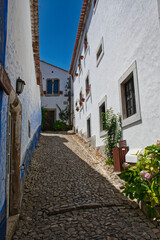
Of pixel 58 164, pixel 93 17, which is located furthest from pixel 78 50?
pixel 58 164

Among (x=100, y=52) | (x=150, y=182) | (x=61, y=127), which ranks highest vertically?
(x=100, y=52)

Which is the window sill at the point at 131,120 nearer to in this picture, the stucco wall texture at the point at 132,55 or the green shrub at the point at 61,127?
the stucco wall texture at the point at 132,55

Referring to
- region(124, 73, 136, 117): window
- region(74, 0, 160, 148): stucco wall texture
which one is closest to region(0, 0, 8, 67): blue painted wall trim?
region(74, 0, 160, 148): stucco wall texture

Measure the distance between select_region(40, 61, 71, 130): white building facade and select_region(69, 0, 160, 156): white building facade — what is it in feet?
31.6

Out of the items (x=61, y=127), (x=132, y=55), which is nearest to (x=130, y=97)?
(x=132, y=55)

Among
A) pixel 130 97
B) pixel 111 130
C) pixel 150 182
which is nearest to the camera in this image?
pixel 150 182

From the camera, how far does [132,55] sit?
15.5 ft

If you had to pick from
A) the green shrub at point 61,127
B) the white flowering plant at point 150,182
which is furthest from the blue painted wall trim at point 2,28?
the green shrub at point 61,127

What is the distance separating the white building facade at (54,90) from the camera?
18.4 m

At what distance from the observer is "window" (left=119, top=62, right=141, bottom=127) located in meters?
4.79

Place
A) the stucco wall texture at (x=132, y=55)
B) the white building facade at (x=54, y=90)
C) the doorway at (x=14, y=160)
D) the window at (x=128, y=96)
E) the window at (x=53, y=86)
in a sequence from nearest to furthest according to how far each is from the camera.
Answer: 1. the doorway at (x=14, y=160)
2. the stucco wall texture at (x=132, y=55)
3. the window at (x=128, y=96)
4. the white building facade at (x=54, y=90)
5. the window at (x=53, y=86)

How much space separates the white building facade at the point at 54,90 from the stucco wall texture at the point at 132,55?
1049cm

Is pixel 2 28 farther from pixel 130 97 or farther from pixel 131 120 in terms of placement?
pixel 130 97

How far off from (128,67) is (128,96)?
79 centimetres
